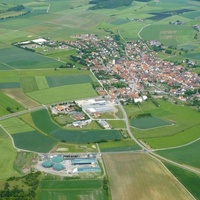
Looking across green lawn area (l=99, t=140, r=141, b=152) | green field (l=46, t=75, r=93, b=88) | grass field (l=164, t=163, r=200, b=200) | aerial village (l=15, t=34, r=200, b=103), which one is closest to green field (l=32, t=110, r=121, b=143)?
green lawn area (l=99, t=140, r=141, b=152)

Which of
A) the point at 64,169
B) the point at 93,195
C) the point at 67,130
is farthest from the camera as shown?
the point at 67,130

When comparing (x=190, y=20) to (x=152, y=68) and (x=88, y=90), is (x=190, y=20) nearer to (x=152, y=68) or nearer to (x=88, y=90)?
(x=152, y=68)

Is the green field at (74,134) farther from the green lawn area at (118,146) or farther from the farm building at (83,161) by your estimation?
the farm building at (83,161)

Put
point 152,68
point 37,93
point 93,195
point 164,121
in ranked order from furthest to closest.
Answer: point 152,68, point 37,93, point 164,121, point 93,195

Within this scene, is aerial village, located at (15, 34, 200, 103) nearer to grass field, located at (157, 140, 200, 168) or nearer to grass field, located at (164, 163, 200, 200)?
grass field, located at (157, 140, 200, 168)

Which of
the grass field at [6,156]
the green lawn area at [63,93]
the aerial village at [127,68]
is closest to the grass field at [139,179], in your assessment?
the grass field at [6,156]

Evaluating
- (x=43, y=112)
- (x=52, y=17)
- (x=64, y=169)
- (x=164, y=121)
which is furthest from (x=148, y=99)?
(x=52, y=17)

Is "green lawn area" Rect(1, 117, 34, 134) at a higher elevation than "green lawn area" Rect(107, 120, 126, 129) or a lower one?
higher
